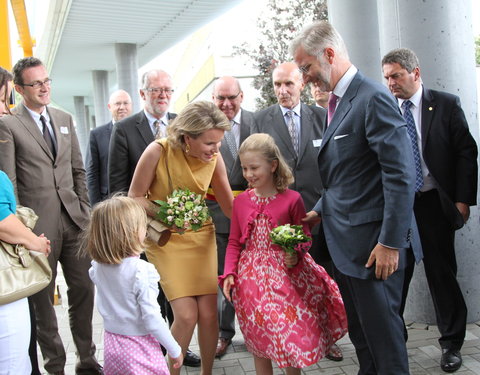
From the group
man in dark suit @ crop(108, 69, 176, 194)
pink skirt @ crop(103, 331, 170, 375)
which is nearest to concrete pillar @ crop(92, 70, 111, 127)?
man in dark suit @ crop(108, 69, 176, 194)

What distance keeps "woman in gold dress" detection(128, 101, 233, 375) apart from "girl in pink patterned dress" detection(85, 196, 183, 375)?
2.42 feet

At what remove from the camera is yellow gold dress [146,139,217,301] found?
358cm

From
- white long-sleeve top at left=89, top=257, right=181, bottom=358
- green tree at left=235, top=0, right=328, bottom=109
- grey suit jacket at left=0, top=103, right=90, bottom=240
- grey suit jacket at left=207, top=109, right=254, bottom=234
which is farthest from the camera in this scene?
green tree at left=235, top=0, right=328, bottom=109

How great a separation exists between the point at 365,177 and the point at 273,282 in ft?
2.96

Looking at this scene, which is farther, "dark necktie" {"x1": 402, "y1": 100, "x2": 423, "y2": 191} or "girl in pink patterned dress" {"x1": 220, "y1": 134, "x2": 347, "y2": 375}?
"dark necktie" {"x1": 402, "y1": 100, "x2": 423, "y2": 191}

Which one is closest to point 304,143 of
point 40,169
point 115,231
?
point 40,169

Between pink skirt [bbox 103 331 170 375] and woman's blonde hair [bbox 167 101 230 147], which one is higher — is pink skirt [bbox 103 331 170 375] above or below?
below

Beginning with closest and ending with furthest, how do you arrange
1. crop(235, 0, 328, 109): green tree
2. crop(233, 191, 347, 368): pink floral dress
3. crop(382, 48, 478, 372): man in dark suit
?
crop(233, 191, 347, 368): pink floral dress
crop(382, 48, 478, 372): man in dark suit
crop(235, 0, 328, 109): green tree

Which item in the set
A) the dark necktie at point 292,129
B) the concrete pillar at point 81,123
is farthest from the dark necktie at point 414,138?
the concrete pillar at point 81,123

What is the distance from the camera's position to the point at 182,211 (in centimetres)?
341

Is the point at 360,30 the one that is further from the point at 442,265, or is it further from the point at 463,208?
the point at 442,265

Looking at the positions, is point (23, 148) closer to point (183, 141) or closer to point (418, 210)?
point (183, 141)

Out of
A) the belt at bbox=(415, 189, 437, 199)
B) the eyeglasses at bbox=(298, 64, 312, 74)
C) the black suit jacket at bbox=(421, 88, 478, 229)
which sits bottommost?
the belt at bbox=(415, 189, 437, 199)

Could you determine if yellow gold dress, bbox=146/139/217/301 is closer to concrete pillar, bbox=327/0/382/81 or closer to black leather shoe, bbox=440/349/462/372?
black leather shoe, bbox=440/349/462/372
